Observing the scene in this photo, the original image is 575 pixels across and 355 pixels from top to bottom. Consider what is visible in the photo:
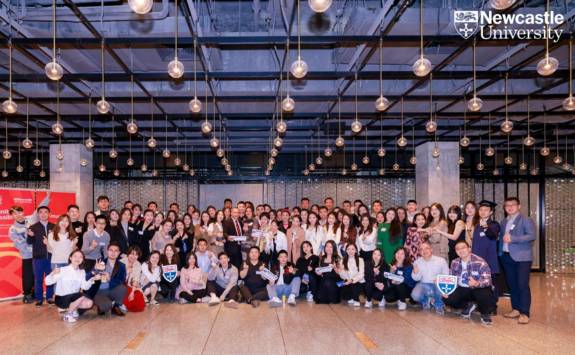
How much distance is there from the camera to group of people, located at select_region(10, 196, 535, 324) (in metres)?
6.29

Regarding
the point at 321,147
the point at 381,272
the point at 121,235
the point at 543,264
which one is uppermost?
the point at 321,147

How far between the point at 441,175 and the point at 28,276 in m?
10.6

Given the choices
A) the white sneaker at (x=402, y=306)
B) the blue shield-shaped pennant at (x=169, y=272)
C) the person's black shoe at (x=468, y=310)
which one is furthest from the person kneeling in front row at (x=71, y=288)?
the person's black shoe at (x=468, y=310)

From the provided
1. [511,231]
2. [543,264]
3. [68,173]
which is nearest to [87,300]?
[511,231]

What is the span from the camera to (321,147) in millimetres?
16109

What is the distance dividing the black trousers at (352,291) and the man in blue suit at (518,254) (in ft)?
6.98

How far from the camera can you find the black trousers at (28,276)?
7.50m

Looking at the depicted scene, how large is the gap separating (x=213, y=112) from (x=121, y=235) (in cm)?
433

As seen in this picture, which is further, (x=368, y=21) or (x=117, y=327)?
(x=368, y=21)

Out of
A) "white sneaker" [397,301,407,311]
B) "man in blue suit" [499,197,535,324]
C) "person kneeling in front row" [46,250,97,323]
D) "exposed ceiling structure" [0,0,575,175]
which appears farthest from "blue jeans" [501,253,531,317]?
"person kneeling in front row" [46,250,97,323]

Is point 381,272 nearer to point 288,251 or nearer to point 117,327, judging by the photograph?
point 288,251

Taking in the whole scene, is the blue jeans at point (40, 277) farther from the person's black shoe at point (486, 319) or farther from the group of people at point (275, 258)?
the person's black shoe at point (486, 319)

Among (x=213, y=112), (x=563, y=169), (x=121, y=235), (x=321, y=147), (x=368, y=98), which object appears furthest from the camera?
(x=321, y=147)

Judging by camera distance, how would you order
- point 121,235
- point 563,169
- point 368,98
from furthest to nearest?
point 563,169 → point 368,98 → point 121,235
